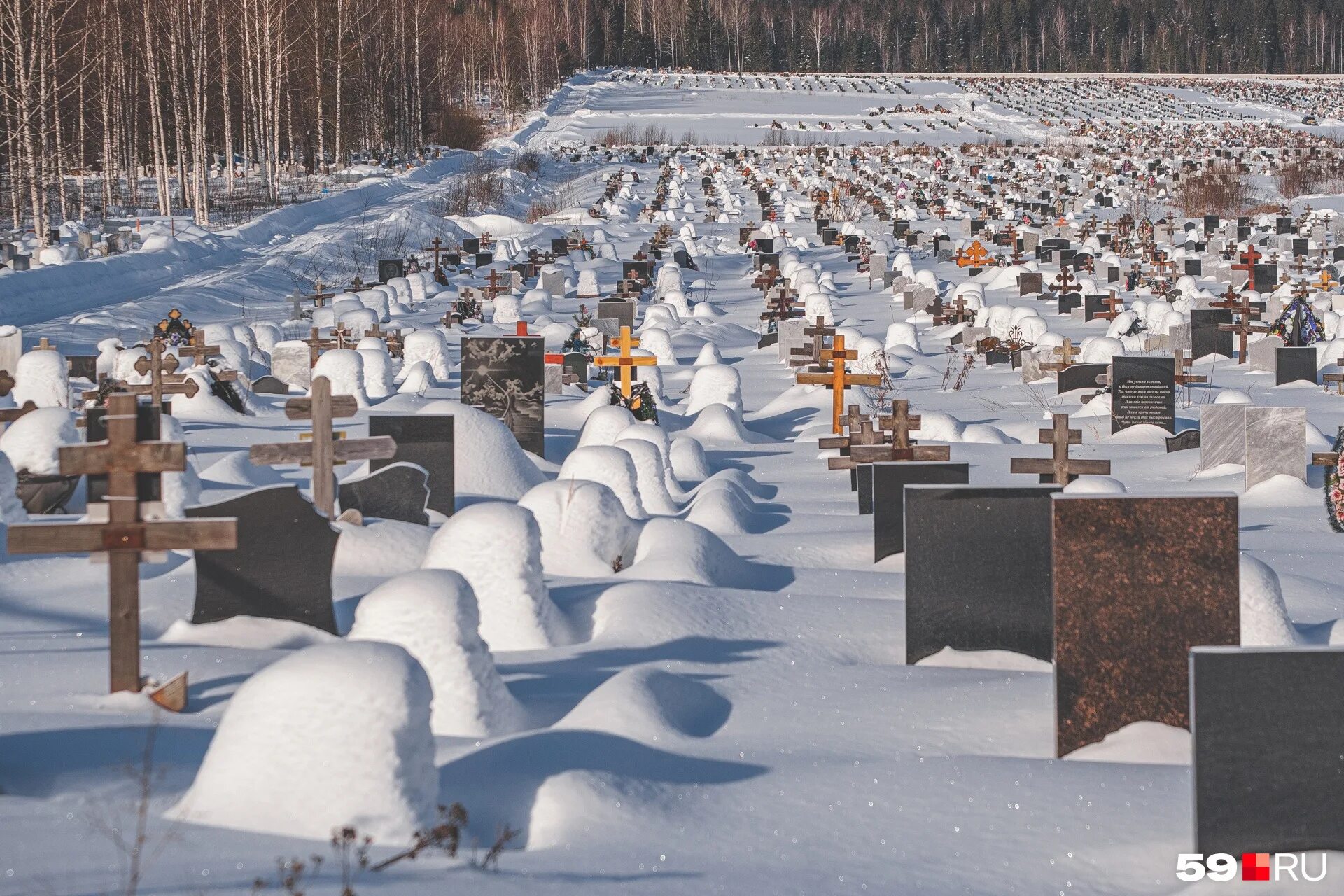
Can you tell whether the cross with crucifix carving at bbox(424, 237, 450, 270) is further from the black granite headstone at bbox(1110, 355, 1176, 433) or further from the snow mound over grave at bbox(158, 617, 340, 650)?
the snow mound over grave at bbox(158, 617, 340, 650)

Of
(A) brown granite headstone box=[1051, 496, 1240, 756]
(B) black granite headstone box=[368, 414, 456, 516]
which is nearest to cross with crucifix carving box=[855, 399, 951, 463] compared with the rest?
(B) black granite headstone box=[368, 414, 456, 516]

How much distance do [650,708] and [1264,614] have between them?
9.20 feet

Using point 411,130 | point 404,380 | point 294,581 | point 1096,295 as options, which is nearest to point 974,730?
point 294,581

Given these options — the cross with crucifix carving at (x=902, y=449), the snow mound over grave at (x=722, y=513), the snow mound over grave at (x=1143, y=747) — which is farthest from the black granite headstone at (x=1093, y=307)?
the snow mound over grave at (x=1143, y=747)

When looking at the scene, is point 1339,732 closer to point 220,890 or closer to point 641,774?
point 641,774

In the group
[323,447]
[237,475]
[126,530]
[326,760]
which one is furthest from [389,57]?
[326,760]

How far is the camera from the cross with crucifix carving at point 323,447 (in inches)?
304

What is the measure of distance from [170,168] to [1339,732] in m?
61.0

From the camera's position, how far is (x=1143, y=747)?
524cm

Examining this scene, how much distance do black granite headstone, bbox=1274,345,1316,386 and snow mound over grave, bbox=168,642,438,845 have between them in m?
15.1

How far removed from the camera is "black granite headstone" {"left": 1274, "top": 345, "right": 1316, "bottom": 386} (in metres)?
17.2

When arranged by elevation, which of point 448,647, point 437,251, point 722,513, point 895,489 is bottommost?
point 722,513

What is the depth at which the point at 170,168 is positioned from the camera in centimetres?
6041

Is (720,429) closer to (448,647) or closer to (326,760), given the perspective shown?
(448,647)
